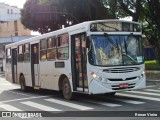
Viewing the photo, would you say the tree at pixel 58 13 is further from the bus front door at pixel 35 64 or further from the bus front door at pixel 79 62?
the bus front door at pixel 79 62

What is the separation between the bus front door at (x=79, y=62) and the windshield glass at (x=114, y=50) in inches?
20.3

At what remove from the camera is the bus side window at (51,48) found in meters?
15.6

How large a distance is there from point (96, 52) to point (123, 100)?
87.6 inches

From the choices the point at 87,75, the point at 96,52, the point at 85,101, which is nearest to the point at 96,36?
the point at 96,52

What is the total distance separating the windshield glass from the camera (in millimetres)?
12805

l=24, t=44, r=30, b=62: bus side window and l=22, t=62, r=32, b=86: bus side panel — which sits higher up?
l=24, t=44, r=30, b=62: bus side window

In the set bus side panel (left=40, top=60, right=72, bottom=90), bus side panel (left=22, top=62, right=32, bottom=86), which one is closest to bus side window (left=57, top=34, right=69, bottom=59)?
bus side panel (left=40, top=60, right=72, bottom=90)

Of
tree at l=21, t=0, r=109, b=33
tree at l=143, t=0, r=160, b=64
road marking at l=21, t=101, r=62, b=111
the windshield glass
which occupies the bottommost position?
road marking at l=21, t=101, r=62, b=111

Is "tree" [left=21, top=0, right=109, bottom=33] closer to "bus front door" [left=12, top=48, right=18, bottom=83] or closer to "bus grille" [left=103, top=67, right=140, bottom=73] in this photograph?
"bus front door" [left=12, top=48, right=18, bottom=83]

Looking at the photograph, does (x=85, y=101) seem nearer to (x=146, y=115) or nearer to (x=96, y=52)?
(x=96, y=52)

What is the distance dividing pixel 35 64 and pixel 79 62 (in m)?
4.99

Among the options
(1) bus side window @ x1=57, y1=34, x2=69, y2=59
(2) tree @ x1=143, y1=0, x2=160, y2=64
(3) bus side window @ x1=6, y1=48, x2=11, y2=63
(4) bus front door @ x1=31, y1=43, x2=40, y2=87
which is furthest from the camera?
(2) tree @ x1=143, y1=0, x2=160, y2=64

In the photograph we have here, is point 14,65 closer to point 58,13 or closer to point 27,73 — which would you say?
point 27,73

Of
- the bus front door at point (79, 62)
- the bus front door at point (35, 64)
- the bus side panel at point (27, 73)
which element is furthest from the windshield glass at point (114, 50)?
the bus side panel at point (27, 73)
